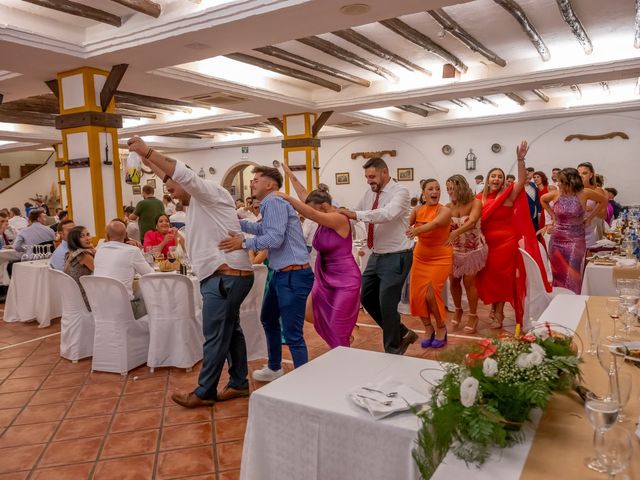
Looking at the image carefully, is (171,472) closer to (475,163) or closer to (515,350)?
(515,350)

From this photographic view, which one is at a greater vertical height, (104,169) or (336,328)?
(104,169)

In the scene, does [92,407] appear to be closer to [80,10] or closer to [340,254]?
[340,254]

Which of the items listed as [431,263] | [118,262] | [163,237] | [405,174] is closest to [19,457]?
[118,262]

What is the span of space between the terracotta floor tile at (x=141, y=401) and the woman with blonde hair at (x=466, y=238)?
2.65 metres

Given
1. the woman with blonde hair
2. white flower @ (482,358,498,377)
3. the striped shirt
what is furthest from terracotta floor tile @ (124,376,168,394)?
white flower @ (482,358,498,377)

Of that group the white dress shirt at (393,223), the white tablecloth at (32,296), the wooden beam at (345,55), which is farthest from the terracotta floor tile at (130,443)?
the wooden beam at (345,55)

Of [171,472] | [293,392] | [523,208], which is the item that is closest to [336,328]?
[171,472]

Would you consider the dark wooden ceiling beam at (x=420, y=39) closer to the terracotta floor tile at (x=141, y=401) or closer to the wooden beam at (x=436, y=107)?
the wooden beam at (x=436, y=107)

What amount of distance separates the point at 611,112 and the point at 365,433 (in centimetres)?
1176

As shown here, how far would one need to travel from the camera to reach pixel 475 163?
1284 centimetres

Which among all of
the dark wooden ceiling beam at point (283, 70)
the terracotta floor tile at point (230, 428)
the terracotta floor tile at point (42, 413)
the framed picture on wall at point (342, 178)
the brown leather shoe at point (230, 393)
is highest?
the dark wooden ceiling beam at point (283, 70)

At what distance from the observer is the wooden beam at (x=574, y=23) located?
5.54 metres

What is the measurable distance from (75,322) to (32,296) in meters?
1.89

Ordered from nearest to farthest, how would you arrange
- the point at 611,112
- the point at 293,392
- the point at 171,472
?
the point at 293,392 < the point at 171,472 < the point at 611,112
